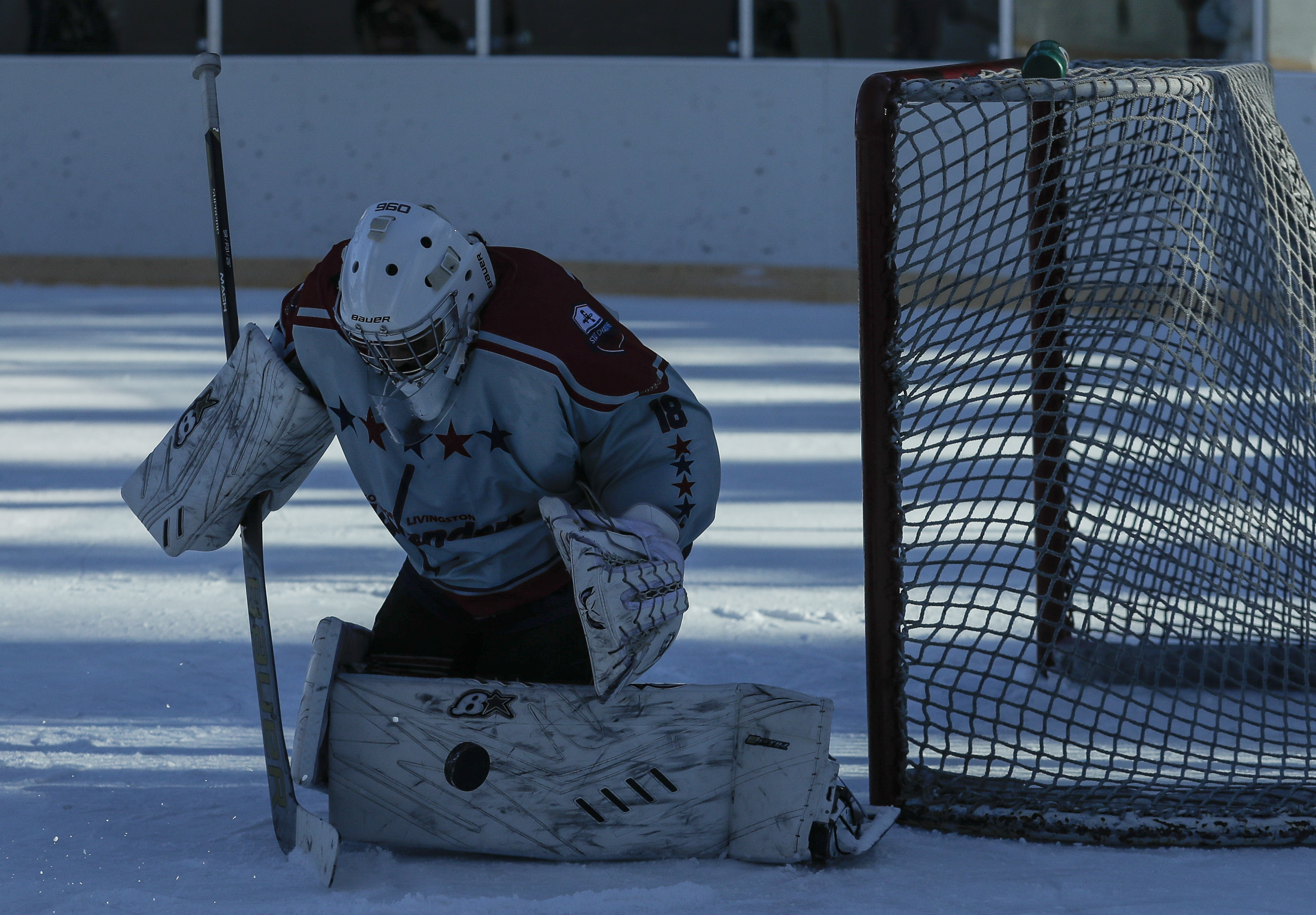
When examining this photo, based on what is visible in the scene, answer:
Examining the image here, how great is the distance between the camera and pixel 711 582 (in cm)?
350

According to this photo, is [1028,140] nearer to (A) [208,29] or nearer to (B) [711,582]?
(B) [711,582]

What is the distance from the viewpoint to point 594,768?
199 centimetres

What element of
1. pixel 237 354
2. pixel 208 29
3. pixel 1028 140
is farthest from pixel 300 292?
pixel 208 29

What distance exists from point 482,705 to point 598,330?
0.56 m

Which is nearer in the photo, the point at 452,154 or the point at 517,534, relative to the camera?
the point at 517,534

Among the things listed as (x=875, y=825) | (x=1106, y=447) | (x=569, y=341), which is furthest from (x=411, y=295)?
(x=1106, y=447)

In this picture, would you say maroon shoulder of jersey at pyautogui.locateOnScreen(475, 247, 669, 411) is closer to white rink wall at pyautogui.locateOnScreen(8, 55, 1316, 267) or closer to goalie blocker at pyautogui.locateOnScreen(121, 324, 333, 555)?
goalie blocker at pyautogui.locateOnScreen(121, 324, 333, 555)

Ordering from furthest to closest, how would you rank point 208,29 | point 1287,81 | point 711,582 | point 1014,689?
point 208,29 < point 1287,81 < point 711,582 < point 1014,689

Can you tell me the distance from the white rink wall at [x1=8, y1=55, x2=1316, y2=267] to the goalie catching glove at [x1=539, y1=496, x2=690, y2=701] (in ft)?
22.8

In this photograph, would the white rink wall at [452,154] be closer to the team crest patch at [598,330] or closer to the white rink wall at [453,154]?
the white rink wall at [453,154]

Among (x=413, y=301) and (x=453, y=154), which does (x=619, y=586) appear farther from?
(x=453, y=154)

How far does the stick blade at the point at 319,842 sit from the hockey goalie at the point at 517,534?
6 centimetres

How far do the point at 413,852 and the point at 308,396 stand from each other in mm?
681

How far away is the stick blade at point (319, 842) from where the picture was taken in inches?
74.6
